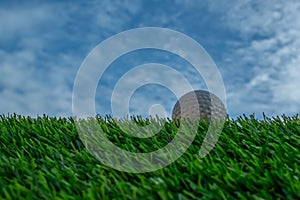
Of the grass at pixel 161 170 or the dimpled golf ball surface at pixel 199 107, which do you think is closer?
the grass at pixel 161 170

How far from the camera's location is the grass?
1852 mm

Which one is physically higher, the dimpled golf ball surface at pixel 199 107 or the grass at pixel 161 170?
the dimpled golf ball surface at pixel 199 107

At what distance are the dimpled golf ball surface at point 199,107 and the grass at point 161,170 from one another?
0.26 meters

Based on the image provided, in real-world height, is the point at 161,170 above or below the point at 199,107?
below

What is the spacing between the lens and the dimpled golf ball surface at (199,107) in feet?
11.1

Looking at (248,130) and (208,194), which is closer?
(208,194)

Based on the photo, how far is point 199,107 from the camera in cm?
343

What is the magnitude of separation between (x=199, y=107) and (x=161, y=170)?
1.41 m

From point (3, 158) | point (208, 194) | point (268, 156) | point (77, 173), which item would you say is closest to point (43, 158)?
point (3, 158)

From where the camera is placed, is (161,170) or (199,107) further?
(199,107)

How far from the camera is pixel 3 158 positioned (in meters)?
2.42

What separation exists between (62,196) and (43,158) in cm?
66

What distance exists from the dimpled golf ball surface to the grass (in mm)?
261

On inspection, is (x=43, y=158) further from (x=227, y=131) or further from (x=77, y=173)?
(x=227, y=131)
